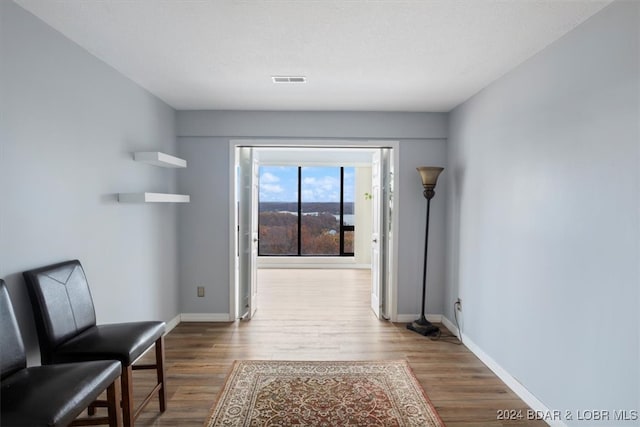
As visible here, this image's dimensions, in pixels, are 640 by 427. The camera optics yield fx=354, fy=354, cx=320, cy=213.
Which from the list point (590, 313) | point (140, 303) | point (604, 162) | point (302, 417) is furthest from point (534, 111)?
point (140, 303)

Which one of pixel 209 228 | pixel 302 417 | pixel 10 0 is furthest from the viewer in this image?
pixel 209 228

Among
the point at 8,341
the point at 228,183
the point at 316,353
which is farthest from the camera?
the point at 228,183

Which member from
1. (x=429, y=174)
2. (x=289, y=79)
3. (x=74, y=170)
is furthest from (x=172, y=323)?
(x=429, y=174)

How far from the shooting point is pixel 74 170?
7.49ft

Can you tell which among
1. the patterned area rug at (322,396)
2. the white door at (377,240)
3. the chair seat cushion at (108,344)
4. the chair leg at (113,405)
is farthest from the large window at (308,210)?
the chair leg at (113,405)

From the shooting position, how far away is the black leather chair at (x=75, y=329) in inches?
73.2

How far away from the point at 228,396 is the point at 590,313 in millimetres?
2338

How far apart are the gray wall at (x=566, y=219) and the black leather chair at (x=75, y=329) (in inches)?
98.6

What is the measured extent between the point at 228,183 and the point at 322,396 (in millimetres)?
2517

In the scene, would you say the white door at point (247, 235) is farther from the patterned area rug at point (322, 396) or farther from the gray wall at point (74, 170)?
the patterned area rug at point (322, 396)

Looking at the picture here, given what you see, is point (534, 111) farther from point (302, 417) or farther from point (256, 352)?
point (256, 352)

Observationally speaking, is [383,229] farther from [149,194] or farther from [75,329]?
[75,329]

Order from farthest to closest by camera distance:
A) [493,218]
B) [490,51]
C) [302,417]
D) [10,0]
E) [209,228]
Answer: [209,228], [493,218], [490,51], [302,417], [10,0]

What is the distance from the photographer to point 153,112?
3461mm
